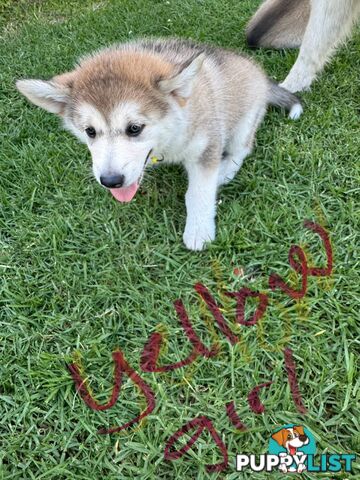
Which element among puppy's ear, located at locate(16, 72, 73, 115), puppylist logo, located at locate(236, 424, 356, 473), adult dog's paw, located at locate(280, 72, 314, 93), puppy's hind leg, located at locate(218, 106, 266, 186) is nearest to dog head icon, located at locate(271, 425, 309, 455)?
puppylist logo, located at locate(236, 424, 356, 473)

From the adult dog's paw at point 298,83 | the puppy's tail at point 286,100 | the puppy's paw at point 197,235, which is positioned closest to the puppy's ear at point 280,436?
the puppy's paw at point 197,235

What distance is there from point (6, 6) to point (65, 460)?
5.48 meters

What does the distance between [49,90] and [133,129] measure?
49cm

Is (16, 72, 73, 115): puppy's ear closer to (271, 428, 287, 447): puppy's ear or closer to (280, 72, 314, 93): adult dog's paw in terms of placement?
(271, 428, 287, 447): puppy's ear

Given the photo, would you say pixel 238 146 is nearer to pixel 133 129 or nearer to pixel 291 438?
pixel 133 129

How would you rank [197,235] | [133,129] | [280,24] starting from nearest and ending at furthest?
[133,129]
[197,235]
[280,24]

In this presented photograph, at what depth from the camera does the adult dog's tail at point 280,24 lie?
438 centimetres

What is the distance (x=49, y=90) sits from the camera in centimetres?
250

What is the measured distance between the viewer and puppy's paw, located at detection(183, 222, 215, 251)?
9.13 feet

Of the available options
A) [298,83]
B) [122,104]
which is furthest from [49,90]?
[298,83]

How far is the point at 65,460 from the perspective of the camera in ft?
6.77

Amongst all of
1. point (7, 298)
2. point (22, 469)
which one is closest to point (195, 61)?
point (7, 298)

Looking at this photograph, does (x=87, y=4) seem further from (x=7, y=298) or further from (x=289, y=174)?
(x=7, y=298)

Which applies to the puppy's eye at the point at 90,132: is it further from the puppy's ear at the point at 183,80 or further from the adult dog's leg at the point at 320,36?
the adult dog's leg at the point at 320,36
